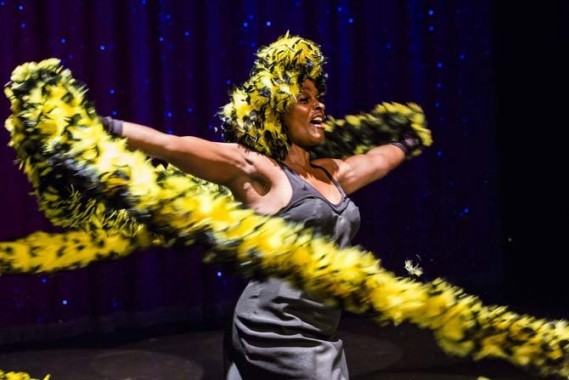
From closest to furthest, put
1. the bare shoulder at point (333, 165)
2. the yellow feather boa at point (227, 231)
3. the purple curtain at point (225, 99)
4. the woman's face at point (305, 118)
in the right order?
the yellow feather boa at point (227, 231) < the woman's face at point (305, 118) < the bare shoulder at point (333, 165) < the purple curtain at point (225, 99)

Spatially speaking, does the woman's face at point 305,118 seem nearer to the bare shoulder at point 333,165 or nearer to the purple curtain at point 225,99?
the bare shoulder at point 333,165

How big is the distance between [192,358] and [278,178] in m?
2.34

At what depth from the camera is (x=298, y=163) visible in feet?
5.62

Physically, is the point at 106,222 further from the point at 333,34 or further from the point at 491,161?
the point at 491,161

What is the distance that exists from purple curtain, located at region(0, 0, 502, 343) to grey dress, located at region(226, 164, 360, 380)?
2212mm

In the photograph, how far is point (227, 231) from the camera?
1.17 metres

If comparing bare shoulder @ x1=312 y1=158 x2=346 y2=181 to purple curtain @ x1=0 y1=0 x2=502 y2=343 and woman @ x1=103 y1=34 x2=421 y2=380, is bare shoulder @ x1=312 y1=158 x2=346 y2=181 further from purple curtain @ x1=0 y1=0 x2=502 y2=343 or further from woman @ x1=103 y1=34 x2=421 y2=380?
purple curtain @ x1=0 y1=0 x2=502 y2=343

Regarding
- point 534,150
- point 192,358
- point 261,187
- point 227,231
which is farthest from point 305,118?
point 534,150

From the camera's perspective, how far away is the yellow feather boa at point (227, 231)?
3.81 feet

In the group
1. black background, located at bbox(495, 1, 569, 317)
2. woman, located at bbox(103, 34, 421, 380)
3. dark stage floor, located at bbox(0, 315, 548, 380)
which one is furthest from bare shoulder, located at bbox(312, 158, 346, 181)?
black background, located at bbox(495, 1, 569, 317)

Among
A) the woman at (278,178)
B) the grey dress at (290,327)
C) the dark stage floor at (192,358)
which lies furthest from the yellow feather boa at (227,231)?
the dark stage floor at (192,358)

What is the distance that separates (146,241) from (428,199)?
153 inches

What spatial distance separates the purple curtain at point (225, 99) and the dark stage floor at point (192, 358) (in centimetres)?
31

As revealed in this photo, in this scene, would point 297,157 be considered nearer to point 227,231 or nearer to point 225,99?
point 227,231
